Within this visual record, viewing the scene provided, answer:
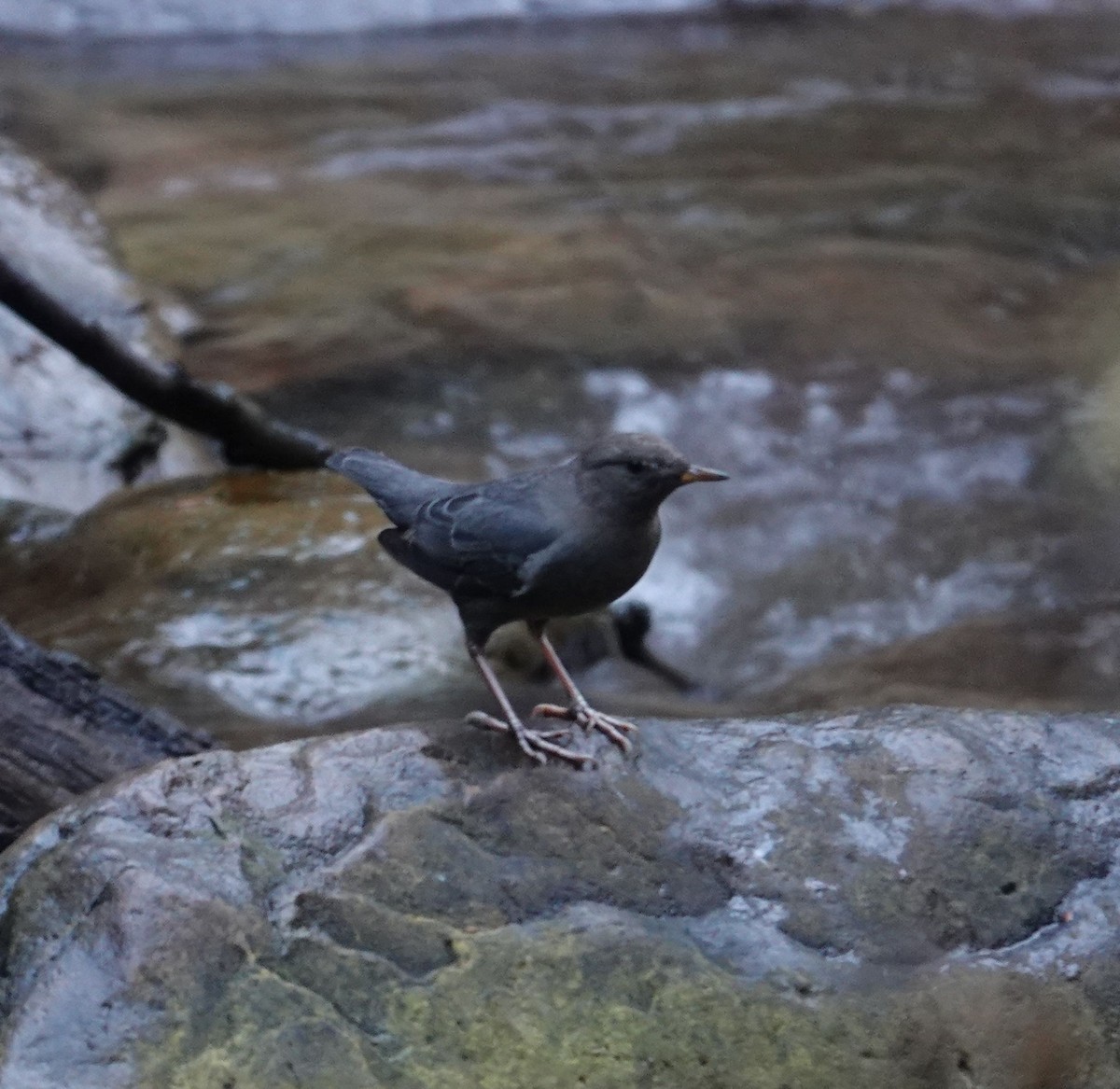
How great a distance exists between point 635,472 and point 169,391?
3.07 meters

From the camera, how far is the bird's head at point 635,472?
2.59m

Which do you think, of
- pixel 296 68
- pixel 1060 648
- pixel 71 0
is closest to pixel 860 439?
pixel 1060 648

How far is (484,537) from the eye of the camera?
2.74 metres

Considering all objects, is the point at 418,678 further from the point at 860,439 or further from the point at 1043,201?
the point at 1043,201

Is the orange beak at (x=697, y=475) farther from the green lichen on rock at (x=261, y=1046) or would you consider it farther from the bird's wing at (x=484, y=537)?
the green lichen on rock at (x=261, y=1046)

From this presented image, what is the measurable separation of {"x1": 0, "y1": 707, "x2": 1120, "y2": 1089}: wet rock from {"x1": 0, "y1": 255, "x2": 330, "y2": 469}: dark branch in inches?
98.5

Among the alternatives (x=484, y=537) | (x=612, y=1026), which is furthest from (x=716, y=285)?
(x=612, y=1026)

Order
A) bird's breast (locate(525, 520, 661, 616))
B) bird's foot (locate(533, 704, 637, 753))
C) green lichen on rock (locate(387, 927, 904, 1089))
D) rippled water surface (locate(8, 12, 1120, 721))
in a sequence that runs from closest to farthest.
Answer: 1. green lichen on rock (locate(387, 927, 904, 1089))
2. bird's breast (locate(525, 520, 661, 616))
3. bird's foot (locate(533, 704, 637, 753))
4. rippled water surface (locate(8, 12, 1120, 721))

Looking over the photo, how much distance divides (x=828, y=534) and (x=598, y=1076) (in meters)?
4.26

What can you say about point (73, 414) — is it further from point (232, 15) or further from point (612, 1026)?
point (232, 15)

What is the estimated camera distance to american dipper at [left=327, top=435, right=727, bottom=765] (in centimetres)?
262

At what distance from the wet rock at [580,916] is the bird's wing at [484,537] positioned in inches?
12.6

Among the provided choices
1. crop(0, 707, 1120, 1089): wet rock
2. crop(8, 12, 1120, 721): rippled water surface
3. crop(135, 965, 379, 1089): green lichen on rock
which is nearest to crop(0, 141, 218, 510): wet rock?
crop(8, 12, 1120, 721): rippled water surface

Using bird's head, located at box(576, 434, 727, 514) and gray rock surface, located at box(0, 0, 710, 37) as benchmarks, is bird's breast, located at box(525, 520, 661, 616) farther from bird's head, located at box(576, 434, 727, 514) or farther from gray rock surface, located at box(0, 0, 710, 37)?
gray rock surface, located at box(0, 0, 710, 37)
